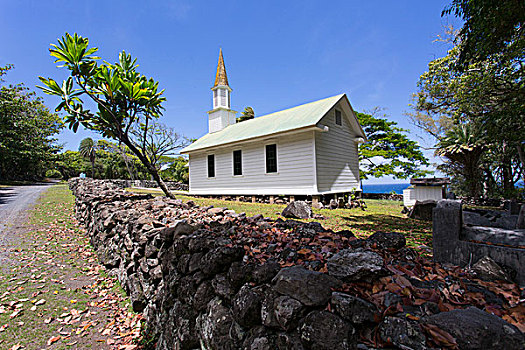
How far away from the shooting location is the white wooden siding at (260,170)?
11141mm

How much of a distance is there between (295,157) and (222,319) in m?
→ 9.72

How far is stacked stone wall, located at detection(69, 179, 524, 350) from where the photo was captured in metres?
1.26

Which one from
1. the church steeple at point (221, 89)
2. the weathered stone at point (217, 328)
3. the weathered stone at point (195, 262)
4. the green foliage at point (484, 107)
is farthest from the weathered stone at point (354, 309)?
the church steeple at point (221, 89)

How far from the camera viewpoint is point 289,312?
4.98ft

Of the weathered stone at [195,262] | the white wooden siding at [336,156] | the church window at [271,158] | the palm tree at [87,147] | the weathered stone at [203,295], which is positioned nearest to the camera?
the weathered stone at [203,295]

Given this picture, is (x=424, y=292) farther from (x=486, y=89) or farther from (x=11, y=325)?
(x=486, y=89)

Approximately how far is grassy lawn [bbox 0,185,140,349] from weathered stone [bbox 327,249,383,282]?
3.32 m

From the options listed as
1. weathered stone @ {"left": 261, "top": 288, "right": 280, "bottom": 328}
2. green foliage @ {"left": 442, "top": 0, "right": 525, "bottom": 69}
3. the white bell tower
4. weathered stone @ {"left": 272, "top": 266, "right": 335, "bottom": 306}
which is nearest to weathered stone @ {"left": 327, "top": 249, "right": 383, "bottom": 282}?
weathered stone @ {"left": 272, "top": 266, "right": 335, "bottom": 306}

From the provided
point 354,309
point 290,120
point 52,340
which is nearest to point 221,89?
point 290,120

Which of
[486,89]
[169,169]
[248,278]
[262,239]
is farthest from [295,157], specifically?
[169,169]

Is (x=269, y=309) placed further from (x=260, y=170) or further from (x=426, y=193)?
(x=260, y=170)

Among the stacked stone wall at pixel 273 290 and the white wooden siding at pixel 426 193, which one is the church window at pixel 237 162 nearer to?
the white wooden siding at pixel 426 193

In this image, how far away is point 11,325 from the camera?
3494mm

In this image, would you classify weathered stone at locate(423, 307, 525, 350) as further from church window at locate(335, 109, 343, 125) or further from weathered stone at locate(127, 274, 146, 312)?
church window at locate(335, 109, 343, 125)
